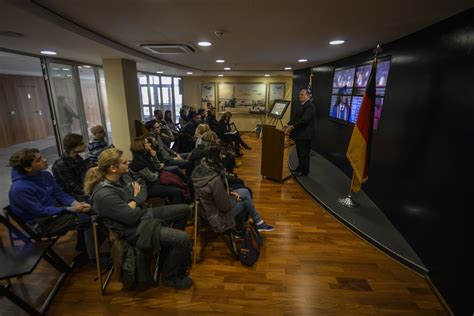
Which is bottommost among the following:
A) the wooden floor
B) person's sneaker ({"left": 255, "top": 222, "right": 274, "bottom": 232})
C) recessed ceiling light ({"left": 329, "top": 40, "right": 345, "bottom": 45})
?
the wooden floor

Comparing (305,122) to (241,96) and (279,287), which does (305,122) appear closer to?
(279,287)

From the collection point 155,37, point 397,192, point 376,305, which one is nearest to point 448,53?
point 397,192

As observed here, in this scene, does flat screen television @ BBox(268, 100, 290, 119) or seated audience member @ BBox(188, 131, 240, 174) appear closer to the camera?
seated audience member @ BBox(188, 131, 240, 174)

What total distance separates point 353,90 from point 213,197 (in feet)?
10.8

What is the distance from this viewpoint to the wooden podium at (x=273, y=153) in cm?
407

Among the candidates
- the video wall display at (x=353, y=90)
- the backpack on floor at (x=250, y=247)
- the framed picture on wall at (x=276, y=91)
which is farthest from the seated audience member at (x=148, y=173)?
the framed picture on wall at (x=276, y=91)

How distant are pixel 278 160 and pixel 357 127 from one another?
1.60m

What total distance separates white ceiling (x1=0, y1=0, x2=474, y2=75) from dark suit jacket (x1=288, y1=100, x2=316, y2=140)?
1111 millimetres

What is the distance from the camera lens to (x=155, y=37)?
2.85 metres

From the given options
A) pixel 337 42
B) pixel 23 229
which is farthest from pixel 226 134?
pixel 23 229

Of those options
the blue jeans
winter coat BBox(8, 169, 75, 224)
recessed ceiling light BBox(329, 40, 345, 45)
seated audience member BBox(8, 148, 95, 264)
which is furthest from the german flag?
winter coat BBox(8, 169, 75, 224)

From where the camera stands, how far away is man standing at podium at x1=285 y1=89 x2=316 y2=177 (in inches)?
157

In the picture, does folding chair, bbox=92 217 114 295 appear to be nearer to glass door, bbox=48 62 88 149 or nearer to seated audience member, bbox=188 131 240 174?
seated audience member, bbox=188 131 240 174

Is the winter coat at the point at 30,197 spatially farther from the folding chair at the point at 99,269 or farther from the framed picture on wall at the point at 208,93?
the framed picture on wall at the point at 208,93
